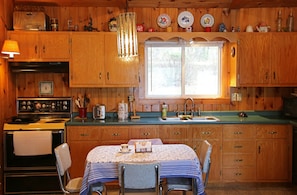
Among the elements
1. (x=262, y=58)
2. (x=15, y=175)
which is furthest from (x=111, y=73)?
(x=262, y=58)

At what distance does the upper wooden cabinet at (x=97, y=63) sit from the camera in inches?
157

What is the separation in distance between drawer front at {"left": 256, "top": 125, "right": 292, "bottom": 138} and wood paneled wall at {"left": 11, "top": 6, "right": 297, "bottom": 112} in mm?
597

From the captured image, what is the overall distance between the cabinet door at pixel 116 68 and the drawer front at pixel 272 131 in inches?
70.0

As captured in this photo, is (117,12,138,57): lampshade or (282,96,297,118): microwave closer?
(117,12,138,57): lampshade

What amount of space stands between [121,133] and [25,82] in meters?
1.65

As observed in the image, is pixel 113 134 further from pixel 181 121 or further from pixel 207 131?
pixel 207 131

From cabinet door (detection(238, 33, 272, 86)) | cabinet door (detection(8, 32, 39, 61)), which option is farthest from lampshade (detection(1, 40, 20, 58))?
cabinet door (detection(238, 33, 272, 86))

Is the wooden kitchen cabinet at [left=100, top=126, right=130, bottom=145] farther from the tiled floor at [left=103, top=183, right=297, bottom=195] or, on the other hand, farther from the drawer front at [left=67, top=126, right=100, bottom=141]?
the tiled floor at [left=103, top=183, right=297, bottom=195]

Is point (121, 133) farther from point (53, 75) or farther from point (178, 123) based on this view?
point (53, 75)

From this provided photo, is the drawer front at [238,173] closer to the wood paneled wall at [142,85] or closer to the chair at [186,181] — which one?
the wood paneled wall at [142,85]

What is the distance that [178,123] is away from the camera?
3824 millimetres

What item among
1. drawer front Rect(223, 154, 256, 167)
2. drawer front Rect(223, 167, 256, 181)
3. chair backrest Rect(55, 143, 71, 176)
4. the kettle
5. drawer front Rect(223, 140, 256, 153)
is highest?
the kettle

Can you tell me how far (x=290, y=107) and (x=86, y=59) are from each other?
114 inches

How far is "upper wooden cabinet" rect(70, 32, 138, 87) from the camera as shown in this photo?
398 cm
